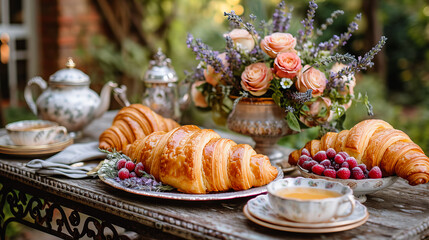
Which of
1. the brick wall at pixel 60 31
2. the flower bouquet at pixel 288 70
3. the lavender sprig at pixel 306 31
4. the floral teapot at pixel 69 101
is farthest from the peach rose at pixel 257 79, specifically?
the brick wall at pixel 60 31

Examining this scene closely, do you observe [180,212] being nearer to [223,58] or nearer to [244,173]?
[244,173]

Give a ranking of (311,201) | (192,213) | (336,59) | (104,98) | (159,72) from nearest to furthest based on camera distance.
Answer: (311,201) < (192,213) < (336,59) < (159,72) < (104,98)

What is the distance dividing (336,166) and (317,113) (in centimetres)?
41

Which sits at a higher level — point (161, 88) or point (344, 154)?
point (161, 88)

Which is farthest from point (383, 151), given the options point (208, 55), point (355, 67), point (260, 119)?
point (208, 55)

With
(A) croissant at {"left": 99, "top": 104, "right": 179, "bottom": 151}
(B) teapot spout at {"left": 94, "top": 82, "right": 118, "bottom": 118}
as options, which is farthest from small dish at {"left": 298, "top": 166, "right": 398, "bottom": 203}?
(B) teapot spout at {"left": 94, "top": 82, "right": 118, "bottom": 118}

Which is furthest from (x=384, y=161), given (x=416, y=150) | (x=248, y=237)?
(x=248, y=237)

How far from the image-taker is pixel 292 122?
1720 millimetres

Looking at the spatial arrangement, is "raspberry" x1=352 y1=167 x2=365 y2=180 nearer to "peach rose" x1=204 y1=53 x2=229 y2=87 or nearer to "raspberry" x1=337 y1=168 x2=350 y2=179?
"raspberry" x1=337 y1=168 x2=350 y2=179

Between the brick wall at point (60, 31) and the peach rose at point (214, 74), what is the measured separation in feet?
9.38

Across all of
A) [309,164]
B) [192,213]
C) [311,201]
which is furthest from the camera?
[309,164]

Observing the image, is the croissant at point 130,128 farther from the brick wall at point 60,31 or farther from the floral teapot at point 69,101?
the brick wall at point 60,31

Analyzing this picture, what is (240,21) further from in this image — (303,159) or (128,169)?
(128,169)

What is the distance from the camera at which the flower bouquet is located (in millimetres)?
1680
